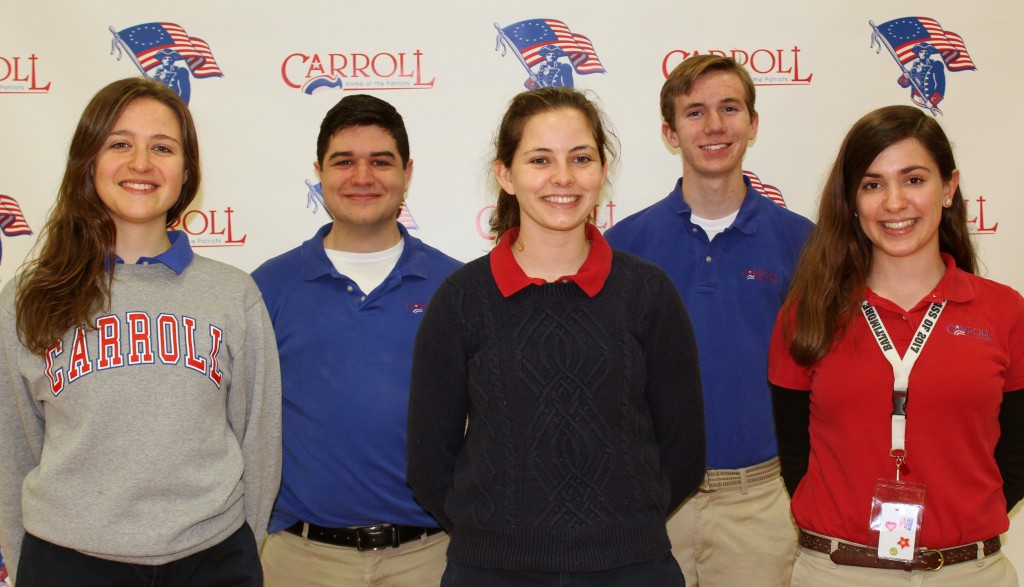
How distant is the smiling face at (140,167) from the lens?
79.9 inches

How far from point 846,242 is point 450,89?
165 cm

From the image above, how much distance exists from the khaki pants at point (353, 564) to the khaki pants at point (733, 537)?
0.73m

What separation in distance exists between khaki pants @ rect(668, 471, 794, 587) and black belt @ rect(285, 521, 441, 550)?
806 mm

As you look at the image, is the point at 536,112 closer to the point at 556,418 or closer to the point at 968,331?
the point at 556,418

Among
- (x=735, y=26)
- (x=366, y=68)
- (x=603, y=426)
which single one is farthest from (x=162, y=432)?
(x=735, y=26)

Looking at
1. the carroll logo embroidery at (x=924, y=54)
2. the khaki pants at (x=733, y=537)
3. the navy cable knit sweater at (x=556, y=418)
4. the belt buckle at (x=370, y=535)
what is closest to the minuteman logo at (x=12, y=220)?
the belt buckle at (x=370, y=535)

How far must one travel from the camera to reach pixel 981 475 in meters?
1.91

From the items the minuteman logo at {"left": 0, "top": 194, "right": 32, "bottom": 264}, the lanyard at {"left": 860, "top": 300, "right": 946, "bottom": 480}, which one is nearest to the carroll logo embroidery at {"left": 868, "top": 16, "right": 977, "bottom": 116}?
the lanyard at {"left": 860, "top": 300, "right": 946, "bottom": 480}

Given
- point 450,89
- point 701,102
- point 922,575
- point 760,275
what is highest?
point 450,89

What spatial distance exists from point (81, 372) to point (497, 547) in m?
1.02

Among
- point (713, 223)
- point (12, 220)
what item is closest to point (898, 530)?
point (713, 223)

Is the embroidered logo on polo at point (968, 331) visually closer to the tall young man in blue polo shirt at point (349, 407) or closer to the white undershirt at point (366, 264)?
the tall young man in blue polo shirt at point (349, 407)

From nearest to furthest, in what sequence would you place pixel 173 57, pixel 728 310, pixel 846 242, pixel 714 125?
pixel 846 242, pixel 728 310, pixel 714 125, pixel 173 57

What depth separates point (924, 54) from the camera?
324 centimetres
